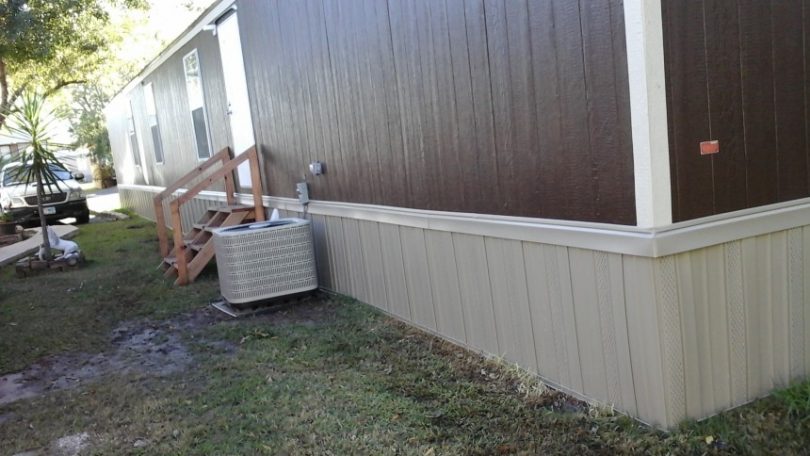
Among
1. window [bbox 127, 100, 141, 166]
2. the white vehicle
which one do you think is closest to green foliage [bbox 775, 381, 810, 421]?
the white vehicle

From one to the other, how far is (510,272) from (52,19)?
16.5 m

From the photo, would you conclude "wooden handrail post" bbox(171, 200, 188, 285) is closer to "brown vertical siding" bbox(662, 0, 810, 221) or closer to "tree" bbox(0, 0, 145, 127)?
"brown vertical siding" bbox(662, 0, 810, 221)

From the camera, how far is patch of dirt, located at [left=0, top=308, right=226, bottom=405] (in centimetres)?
428

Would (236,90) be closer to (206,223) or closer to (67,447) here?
(206,223)

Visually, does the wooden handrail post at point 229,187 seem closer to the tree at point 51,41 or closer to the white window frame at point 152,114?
the white window frame at point 152,114

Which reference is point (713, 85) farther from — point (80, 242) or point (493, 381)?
point (80, 242)

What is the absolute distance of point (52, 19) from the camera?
16.1 metres

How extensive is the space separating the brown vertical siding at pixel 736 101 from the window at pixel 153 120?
11.4 meters

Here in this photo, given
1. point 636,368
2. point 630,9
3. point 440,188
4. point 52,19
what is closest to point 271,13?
point 440,188

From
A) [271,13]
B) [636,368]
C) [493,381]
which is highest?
[271,13]

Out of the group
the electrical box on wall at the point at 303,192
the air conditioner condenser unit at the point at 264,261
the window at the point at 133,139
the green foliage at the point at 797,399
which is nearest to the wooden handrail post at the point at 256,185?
the electrical box on wall at the point at 303,192

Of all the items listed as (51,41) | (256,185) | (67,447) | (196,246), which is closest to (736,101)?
(67,447)

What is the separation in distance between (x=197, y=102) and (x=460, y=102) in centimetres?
674

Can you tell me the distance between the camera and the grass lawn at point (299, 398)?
2857mm
